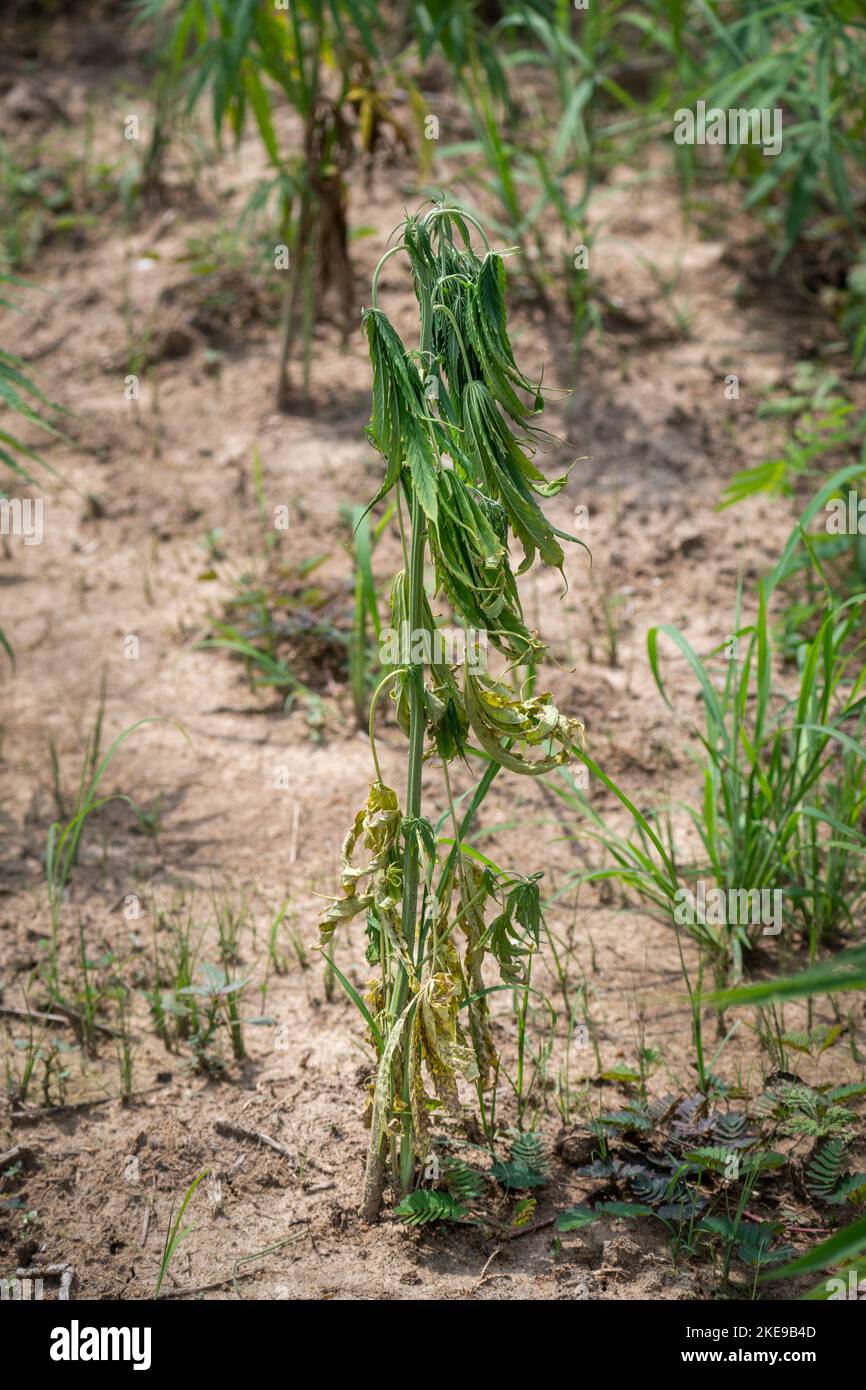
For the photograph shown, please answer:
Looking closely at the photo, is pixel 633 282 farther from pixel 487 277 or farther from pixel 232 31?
pixel 487 277

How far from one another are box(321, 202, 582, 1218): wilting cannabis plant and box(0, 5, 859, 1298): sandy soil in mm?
316

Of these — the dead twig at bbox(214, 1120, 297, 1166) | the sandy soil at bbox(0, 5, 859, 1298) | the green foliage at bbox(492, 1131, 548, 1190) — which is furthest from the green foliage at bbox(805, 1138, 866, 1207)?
the dead twig at bbox(214, 1120, 297, 1166)

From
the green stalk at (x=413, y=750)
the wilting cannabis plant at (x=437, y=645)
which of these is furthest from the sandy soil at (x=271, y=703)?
the wilting cannabis plant at (x=437, y=645)

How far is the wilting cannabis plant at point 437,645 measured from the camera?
1.66 meters

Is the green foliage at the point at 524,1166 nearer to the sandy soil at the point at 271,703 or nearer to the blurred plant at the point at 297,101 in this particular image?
the sandy soil at the point at 271,703

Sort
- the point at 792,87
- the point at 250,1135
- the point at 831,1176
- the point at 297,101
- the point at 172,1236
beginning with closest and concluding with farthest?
the point at 172,1236 < the point at 831,1176 < the point at 250,1135 < the point at 297,101 < the point at 792,87

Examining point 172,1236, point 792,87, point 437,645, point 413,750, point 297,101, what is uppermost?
point 792,87

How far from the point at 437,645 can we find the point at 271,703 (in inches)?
71.3

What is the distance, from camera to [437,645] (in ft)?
5.78

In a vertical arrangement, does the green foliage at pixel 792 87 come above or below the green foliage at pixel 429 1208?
above

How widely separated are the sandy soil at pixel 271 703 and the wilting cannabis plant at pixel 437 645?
32 cm

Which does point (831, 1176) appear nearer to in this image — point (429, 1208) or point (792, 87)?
point (429, 1208)

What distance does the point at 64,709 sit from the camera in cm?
346

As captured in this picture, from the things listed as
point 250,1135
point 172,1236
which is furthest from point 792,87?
Result: point 172,1236
